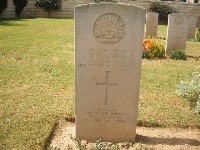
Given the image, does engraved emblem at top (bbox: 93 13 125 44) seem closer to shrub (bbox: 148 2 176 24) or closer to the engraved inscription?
the engraved inscription

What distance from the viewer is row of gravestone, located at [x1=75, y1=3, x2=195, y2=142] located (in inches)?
157

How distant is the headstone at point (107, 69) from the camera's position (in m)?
3.99

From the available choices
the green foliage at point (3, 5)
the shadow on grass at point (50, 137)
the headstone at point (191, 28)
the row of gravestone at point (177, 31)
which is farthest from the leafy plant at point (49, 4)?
the shadow on grass at point (50, 137)

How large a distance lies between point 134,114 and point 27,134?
5.51 ft

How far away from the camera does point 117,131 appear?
450cm

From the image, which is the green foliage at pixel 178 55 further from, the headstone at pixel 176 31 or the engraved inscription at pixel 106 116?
the engraved inscription at pixel 106 116

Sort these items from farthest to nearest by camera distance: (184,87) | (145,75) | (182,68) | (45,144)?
1. (182,68)
2. (145,75)
3. (184,87)
4. (45,144)

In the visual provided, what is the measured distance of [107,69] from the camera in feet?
13.8

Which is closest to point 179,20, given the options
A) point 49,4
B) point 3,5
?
point 3,5

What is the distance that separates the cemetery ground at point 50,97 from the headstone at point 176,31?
39.2 inches

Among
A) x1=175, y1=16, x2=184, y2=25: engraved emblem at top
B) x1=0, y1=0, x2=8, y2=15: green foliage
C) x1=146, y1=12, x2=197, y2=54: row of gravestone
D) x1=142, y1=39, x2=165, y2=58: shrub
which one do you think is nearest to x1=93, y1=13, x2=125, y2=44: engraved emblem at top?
x1=142, y1=39, x2=165, y2=58: shrub

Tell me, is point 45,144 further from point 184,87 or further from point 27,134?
point 184,87

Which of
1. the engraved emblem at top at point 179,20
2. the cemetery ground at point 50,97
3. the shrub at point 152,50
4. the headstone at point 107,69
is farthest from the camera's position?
the engraved emblem at top at point 179,20

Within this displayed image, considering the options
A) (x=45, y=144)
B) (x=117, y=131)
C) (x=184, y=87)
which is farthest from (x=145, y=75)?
(x=45, y=144)
